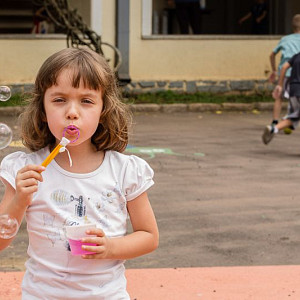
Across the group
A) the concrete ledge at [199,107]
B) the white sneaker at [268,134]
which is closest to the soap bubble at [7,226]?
the white sneaker at [268,134]

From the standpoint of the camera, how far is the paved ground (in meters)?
5.25

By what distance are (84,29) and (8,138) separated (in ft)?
37.1

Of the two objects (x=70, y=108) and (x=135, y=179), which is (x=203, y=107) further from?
(x=70, y=108)

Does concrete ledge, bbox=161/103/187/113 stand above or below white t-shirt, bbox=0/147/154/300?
below

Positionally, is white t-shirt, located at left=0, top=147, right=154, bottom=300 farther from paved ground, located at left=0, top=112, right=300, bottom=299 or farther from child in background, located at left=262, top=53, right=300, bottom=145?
child in background, located at left=262, top=53, right=300, bottom=145

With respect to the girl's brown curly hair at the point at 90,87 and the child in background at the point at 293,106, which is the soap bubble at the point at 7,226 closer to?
the girl's brown curly hair at the point at 90,87

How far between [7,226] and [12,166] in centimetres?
19

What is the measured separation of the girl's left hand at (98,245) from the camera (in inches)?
92.9

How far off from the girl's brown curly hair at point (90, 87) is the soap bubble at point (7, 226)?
29 cm

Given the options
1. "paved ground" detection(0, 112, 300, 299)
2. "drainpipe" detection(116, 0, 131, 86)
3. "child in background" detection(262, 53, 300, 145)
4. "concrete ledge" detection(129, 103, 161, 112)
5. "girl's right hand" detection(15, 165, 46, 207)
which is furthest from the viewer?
"drainpipe" detection(116, 0, 131, 86)

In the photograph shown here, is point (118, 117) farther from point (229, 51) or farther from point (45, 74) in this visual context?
point (229, 51)

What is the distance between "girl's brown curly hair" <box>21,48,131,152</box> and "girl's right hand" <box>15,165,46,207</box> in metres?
0.32

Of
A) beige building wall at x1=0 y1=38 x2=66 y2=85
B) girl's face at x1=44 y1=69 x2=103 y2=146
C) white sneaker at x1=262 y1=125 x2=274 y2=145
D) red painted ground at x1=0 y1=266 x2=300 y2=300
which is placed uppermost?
girl's face at x1=44 y1=69 x2=103 y2=146

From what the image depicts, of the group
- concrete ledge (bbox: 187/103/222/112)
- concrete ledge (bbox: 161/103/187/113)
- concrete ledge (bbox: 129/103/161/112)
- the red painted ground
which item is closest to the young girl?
the red painted ground
